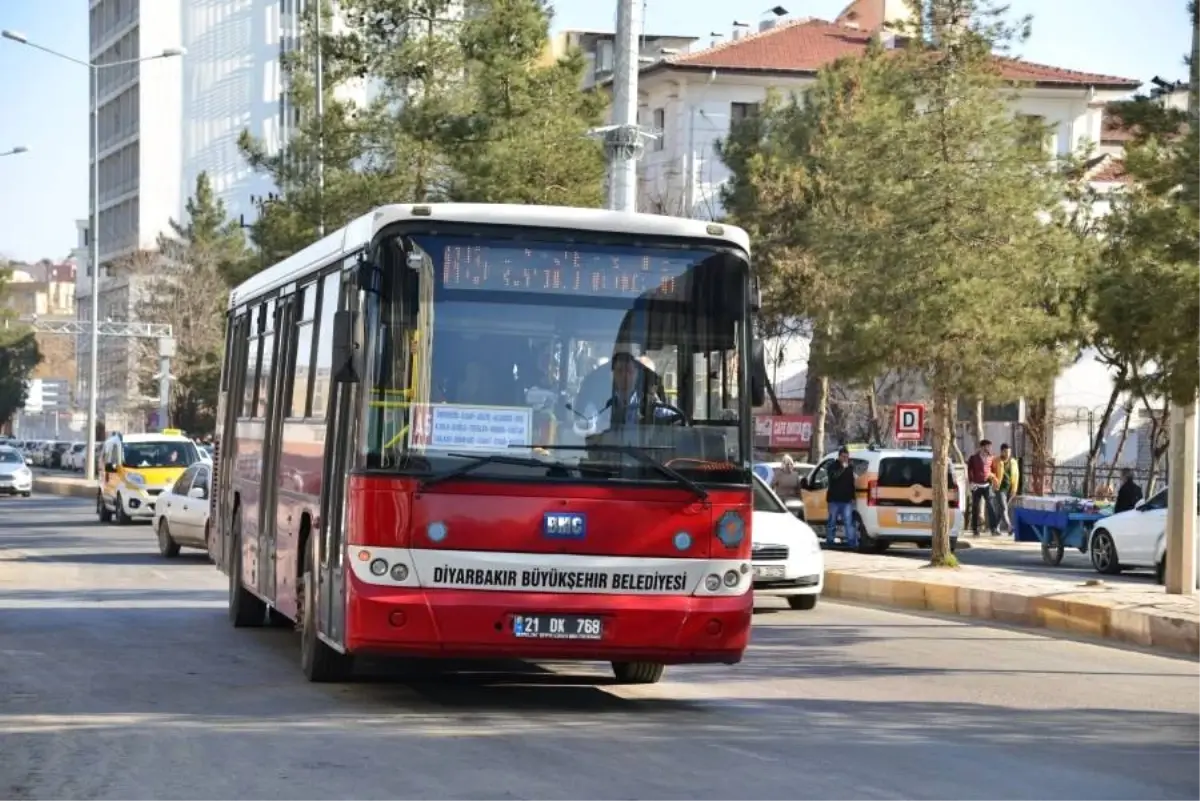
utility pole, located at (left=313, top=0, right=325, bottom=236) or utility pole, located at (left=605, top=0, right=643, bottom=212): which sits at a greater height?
utility pole, located at (left=313, top=0, right=325, bottom=236)

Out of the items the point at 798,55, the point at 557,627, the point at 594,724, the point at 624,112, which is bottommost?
the point at 594,724

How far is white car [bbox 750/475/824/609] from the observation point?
22.5 metres

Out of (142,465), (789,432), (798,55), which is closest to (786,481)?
(142,465)

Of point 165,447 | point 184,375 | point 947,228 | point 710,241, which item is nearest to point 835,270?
point 947,228

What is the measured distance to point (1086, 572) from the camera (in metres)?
32.1

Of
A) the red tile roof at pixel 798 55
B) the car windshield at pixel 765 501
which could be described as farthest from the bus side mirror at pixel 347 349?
the red tile roof at pixel 798 55

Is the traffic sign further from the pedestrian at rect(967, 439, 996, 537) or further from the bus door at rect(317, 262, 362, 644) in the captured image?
the bus door at rect(317, 262, 362, 644)

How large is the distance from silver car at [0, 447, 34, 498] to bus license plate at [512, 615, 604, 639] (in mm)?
55074

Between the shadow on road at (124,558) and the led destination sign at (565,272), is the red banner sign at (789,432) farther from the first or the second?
the led destination sign at (565,272)

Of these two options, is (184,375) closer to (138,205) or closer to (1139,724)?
(138,205)

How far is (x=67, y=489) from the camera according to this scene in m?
68.1

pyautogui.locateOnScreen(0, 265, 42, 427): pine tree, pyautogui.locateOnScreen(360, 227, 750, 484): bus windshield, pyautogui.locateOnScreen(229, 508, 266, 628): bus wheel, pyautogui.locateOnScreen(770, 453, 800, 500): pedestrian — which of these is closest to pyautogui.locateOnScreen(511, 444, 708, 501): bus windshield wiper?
pyautogui.locateOnScreen(360, 227, 750, 484): bus windshield

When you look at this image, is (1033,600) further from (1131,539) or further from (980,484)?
(980,484)

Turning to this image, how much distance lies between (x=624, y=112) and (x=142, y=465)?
21316 millimetres
